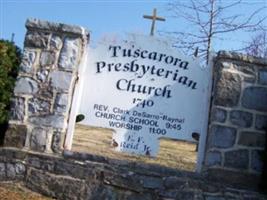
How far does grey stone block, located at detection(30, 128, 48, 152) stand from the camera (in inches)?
230

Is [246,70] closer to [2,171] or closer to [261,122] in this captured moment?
[261,122]

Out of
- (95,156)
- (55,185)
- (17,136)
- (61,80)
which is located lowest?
(55,185)

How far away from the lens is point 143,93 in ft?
20.0

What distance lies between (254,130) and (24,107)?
274cm

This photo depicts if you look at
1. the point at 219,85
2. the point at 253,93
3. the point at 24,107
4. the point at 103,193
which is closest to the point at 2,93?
the point at 24,107

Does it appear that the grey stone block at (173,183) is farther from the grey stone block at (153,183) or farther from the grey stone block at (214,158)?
the grey stone block at (214,158)

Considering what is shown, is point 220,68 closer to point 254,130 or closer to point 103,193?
point 254,130

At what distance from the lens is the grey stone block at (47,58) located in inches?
235

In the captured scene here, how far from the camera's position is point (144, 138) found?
238 inches

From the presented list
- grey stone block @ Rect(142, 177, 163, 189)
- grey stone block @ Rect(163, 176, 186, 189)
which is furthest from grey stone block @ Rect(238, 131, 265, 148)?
grey stone block @ Rect(142, 177, 163, 189)

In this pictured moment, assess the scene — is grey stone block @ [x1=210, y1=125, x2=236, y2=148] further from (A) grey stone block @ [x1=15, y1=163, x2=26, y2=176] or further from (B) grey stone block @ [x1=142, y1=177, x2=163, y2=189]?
(A) grey stone block @ [x1=15, y1=163, x2=26, y2=176]

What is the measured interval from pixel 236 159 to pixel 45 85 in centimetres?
242

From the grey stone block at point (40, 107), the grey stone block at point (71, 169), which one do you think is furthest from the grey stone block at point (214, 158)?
the grey stone block at point (40, 107)

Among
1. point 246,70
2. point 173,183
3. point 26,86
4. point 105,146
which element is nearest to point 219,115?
point 246,70
